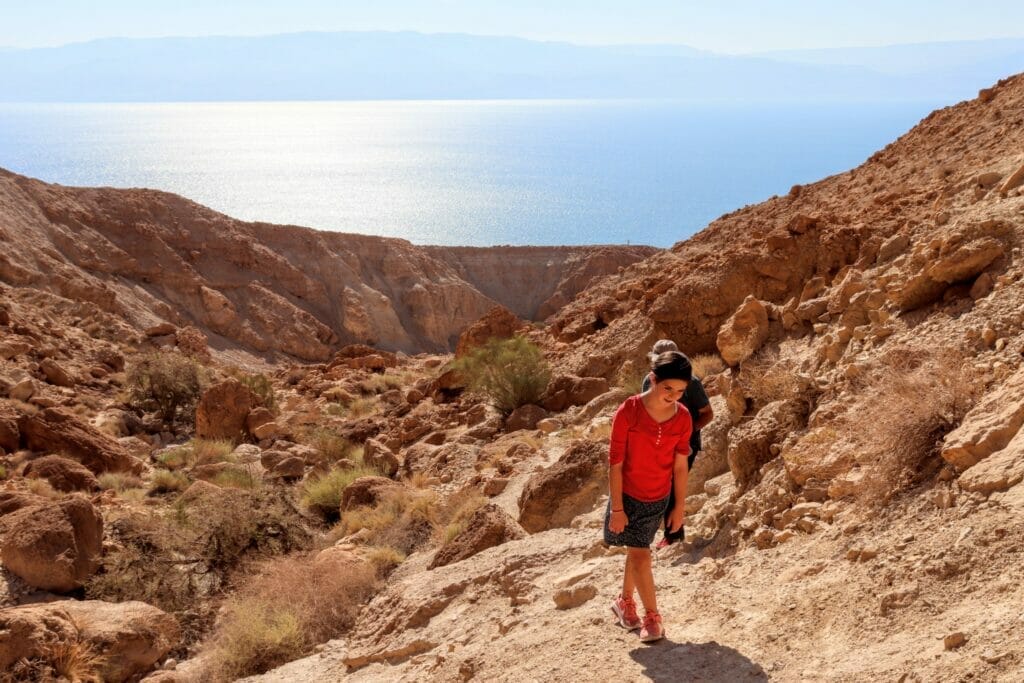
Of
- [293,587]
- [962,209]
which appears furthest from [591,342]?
[293,587]

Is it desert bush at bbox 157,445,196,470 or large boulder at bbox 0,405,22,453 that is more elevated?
large boulder at bbox 0,405,22,453

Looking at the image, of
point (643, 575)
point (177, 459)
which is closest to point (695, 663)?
point (643, 575)

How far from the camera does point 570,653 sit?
4.30 m

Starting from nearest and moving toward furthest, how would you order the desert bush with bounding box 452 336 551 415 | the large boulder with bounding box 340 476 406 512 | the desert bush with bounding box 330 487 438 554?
the desert bush with bounding box 330 487 438 554 → the large boulder with bounding box 340 476 406 512 → the desert bush with bounding box 452 336 551 415

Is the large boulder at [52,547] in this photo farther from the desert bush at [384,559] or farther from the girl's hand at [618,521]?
the girl's hand at [618,521]

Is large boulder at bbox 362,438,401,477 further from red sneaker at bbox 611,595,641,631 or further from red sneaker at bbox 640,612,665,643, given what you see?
red sneaker at bbox 640,612,665,643

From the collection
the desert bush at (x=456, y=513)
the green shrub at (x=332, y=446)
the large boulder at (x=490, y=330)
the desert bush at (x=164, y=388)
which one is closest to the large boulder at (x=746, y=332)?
the desert bush at (x=456, y=513)

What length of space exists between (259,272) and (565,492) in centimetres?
3328

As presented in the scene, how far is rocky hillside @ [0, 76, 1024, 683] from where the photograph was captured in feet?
12.4

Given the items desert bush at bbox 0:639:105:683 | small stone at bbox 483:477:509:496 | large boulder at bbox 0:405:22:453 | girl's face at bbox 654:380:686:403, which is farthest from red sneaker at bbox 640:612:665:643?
large boulder at bbox 0:405:22:453

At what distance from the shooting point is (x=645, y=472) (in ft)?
13.8

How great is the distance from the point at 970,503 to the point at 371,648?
12.7ft

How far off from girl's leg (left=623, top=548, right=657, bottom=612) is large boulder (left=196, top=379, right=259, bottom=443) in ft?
41.9

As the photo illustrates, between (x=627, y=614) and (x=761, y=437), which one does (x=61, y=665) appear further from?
(x=761, y=437)
